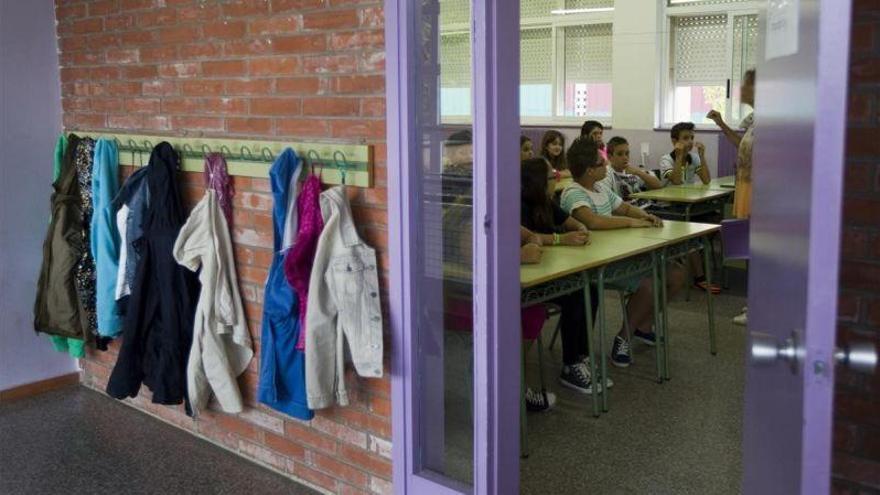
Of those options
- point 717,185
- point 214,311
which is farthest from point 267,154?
point 717,185

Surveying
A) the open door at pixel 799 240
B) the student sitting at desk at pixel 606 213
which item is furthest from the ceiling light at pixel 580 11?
the open door at pixel 799 240

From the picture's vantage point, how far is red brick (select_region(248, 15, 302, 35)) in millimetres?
2844

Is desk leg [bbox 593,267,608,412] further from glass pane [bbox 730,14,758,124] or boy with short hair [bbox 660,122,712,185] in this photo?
glass pane [bbox 730,14,758,124]

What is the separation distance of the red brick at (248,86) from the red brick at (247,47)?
93mm

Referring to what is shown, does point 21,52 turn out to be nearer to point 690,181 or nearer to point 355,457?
point 355,457

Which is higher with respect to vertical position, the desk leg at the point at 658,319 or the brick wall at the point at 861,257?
the brick wall at the point at 861,257

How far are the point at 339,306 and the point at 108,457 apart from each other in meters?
1.46

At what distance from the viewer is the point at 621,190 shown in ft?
20.7

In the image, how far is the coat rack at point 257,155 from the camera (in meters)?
2.72

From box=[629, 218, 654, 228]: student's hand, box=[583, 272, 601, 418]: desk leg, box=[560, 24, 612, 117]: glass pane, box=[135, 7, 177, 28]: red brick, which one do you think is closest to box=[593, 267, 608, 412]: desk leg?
box=[583, 272, 601, 418]: desk leg

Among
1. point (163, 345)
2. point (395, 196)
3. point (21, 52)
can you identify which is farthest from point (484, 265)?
point (21, 52)

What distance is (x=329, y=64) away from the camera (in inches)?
109

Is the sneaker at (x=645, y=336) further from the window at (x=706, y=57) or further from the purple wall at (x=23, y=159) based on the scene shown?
the window at (x=706, y=57)

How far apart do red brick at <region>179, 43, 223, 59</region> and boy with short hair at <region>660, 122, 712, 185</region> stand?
4403 mm
